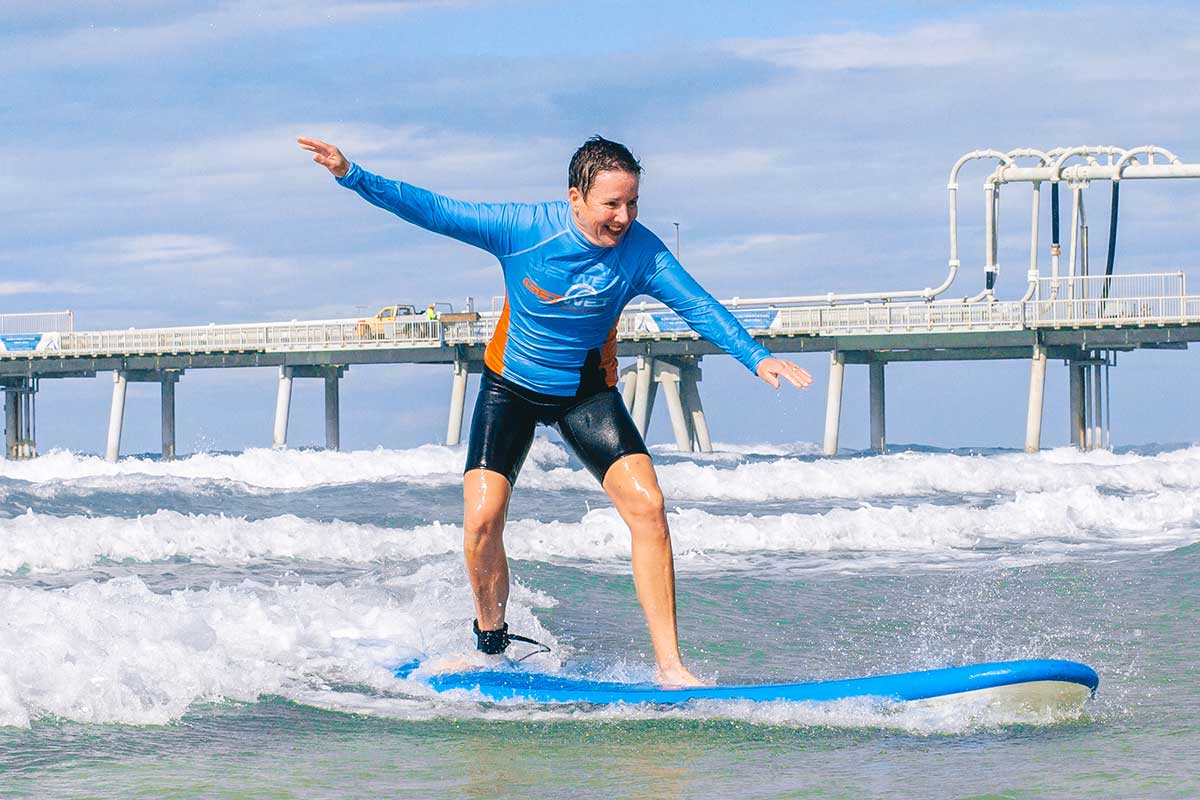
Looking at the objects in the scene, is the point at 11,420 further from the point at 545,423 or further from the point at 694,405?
the point at 545,423

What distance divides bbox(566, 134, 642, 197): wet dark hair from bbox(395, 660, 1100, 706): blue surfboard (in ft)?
6.69

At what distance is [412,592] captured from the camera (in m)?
10.1

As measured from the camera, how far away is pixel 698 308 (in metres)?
6.20

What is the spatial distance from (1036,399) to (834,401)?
554 cm

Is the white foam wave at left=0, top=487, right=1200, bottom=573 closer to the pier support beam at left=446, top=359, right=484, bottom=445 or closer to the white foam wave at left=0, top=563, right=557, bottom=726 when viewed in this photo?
the white foam wave at left=0, top=563, right=557, bottom=726

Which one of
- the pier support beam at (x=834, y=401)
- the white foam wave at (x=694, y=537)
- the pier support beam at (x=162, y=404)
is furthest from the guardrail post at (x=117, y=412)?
the white foam wave at (x=694, y=537)

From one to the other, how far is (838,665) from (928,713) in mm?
2137

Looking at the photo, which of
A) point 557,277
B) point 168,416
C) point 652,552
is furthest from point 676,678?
point 168,416

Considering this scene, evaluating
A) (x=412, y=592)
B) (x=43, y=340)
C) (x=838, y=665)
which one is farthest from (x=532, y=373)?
(x=43, y=340)

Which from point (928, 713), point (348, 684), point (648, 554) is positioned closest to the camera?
point (928, 713)

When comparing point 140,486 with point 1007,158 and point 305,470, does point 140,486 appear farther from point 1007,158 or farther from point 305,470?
point 1007,158

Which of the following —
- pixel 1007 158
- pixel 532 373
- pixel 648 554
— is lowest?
pixel 648 554

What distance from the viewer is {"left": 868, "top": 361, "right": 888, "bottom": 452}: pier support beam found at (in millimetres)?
45875

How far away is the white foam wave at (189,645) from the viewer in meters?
6.32
